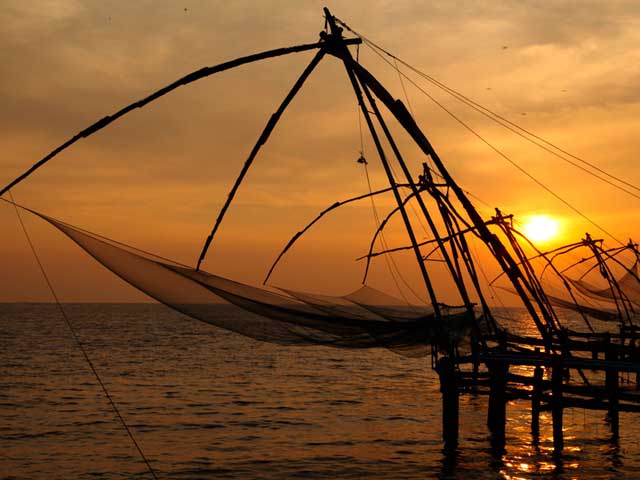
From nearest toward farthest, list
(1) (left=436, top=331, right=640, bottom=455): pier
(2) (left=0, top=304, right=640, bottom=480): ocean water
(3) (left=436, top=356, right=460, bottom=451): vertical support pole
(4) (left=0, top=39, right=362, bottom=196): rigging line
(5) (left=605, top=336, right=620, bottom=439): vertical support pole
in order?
1. (4) (left=0, top=39, right=362, bottom=196): rigging line
2. (1) (left=436, top=331, right=640, bottom=455): pier
3. (5) (left=605, top=336, right=620, bottom=439): vertical support pole
4. (3) (left=436, top=356, right=460, bottom=451): vertical support pole
5. (2) (left=0, top=304, right=640, bottom=480): ocean water

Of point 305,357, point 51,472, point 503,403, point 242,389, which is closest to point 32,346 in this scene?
point 305,357

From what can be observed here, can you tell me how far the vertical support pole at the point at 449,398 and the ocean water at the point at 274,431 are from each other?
327 mm

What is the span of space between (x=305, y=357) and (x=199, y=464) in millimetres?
30088

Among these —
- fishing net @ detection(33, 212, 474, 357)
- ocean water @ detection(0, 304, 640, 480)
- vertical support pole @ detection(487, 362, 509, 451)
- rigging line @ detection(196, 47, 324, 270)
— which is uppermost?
rigging line @ detection(196, 47, 324, 270)

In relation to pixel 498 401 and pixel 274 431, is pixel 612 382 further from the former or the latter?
pixel 274 431

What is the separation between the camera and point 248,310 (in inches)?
387

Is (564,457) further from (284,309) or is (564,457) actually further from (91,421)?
(91,421)

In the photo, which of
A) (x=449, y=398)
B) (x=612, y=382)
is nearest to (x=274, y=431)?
(x=449, y=398)

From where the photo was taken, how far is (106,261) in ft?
29.4

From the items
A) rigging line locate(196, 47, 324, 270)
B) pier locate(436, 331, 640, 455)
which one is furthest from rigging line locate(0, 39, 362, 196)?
pier locate(436, 331, 640, 455)

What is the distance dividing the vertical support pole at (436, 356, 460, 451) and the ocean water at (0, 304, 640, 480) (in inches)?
12.9

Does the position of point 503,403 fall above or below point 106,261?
below

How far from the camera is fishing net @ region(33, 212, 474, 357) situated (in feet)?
29.2

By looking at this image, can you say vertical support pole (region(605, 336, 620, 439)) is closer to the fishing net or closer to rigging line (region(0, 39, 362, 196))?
the fishing net
